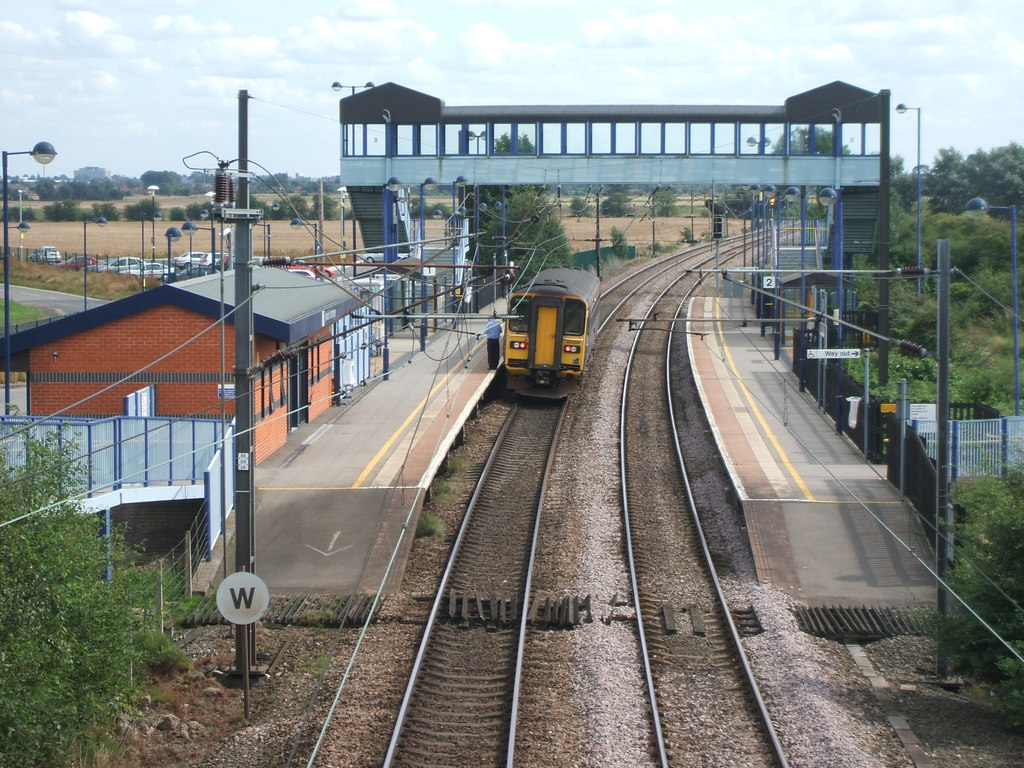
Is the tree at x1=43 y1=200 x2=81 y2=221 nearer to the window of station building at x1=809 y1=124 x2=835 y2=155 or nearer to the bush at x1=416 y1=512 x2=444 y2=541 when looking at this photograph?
the window of station building at x1=809 y1=124 x2=835 y2=155

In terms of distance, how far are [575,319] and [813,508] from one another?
9940mm

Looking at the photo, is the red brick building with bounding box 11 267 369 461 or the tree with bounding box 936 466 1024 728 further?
the red brick building with bounding box 11 267 369 461

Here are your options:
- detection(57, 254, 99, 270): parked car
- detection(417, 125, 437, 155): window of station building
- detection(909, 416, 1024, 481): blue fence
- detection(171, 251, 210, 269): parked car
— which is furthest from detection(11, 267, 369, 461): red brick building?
detection(57, 254, 99, 270): parked car

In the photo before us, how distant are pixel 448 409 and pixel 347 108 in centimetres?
1501

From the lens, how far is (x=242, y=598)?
11.1 metres

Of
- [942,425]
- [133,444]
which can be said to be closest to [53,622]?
[133,444]

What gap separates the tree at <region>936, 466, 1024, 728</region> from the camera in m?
11.0

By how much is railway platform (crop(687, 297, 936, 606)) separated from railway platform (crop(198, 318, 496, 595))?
199 inches

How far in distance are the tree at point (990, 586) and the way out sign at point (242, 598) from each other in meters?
6.71

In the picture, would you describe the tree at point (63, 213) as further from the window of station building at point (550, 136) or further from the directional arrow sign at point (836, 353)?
the directional arrow sign at point (836, 353)

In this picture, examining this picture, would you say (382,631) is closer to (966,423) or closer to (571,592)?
(571,592)

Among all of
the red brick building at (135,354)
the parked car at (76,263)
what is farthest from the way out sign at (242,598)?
the parked car at (76,263)

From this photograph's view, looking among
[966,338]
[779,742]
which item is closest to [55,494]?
[779,742]

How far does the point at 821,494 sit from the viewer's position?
1814cm
